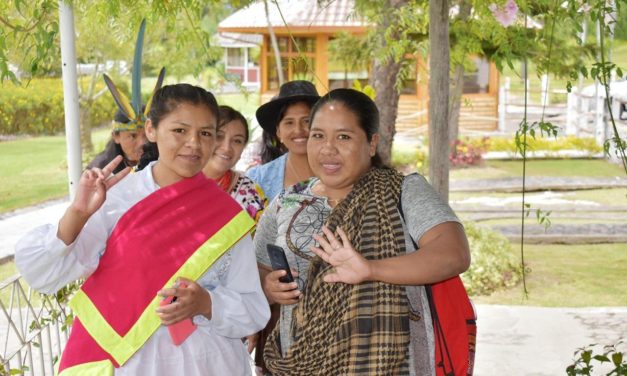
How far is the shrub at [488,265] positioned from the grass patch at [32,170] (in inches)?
316

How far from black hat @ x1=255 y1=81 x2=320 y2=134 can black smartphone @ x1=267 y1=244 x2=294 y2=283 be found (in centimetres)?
126

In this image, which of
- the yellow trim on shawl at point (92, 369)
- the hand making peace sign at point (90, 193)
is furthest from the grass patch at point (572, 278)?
the hand making peace sign at point (90, 193)

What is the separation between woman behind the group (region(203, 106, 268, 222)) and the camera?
3660mm

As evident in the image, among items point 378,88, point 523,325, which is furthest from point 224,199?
point 378,88

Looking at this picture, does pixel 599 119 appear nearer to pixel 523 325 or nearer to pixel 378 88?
pixel 378 88

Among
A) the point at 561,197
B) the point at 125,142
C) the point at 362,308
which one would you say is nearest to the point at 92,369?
the point at 362,308

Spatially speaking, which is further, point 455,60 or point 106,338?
point 455,60

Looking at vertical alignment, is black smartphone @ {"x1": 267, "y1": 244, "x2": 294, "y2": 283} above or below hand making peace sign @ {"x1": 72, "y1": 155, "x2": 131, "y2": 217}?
below

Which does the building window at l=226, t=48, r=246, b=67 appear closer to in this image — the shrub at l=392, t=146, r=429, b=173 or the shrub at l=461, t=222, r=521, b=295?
the shrub at l=392, t=146, r=429, b=173

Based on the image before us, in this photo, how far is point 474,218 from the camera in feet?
40.1

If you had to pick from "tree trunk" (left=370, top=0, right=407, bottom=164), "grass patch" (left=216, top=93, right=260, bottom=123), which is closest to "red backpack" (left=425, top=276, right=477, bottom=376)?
"tree trunk" (left=370, top=0, right=407, bottom=164)

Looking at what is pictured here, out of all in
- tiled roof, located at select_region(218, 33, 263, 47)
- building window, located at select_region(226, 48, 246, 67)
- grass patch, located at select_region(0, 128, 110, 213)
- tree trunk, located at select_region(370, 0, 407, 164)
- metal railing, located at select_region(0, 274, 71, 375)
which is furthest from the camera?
building window, located at select_region(226, 48, 246, 67)

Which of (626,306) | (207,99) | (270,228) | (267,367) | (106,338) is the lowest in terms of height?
(626,306)

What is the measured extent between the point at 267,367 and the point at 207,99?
2.82 feet
